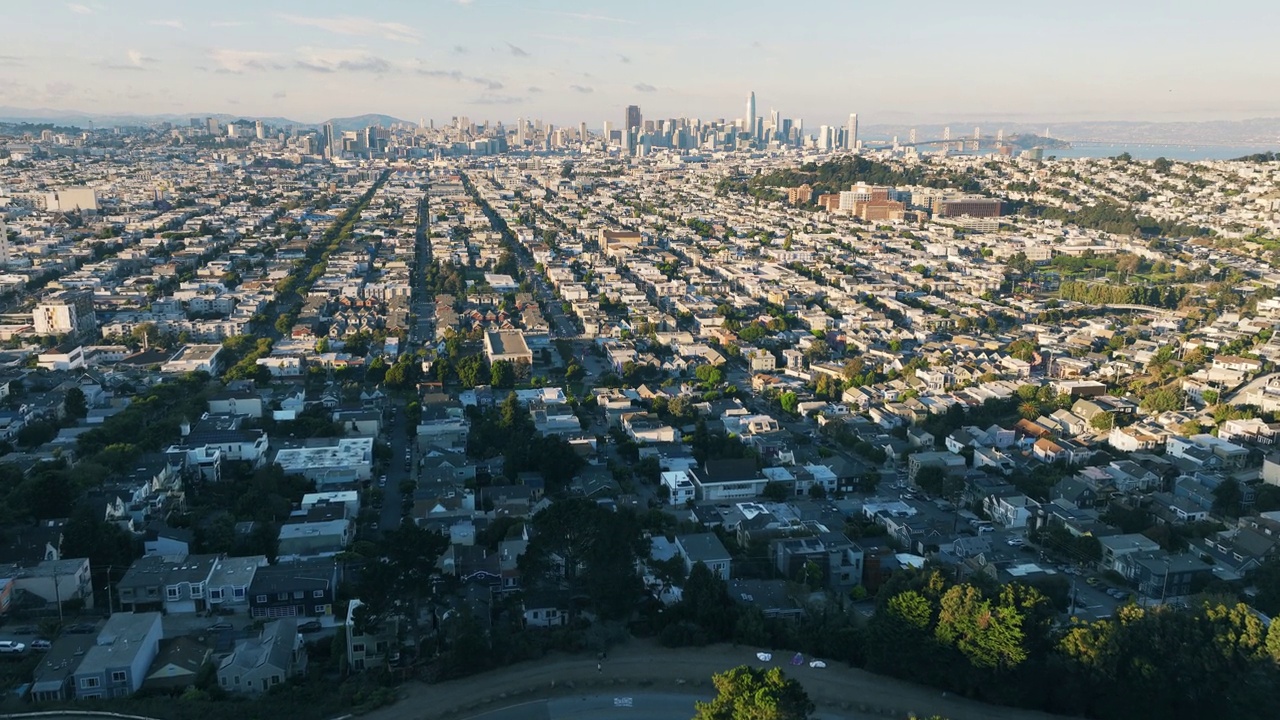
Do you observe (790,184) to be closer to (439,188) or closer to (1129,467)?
(439,188)

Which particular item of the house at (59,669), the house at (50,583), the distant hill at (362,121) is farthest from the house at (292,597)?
the distant hill at (362,121)

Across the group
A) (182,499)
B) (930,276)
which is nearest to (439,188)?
(930,276)

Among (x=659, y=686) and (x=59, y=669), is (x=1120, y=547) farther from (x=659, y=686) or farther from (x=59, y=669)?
(x=59, y=669)

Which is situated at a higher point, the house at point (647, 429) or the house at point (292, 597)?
the house at point (647, 429)

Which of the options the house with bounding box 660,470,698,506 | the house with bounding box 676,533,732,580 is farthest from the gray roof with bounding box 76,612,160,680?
the house with bounding box 660,470,698,506

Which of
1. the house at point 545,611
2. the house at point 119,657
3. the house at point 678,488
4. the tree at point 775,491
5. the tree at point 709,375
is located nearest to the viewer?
the house at point 119,657

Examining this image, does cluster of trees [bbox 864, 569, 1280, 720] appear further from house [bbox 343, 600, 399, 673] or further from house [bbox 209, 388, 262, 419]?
house [bbox 209, 388, 262, 419]

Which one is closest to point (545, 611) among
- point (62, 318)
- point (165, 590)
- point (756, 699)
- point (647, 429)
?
point (756, 699)

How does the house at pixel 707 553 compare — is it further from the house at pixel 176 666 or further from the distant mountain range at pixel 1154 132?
the distant mountain range at pixel 1154 132
